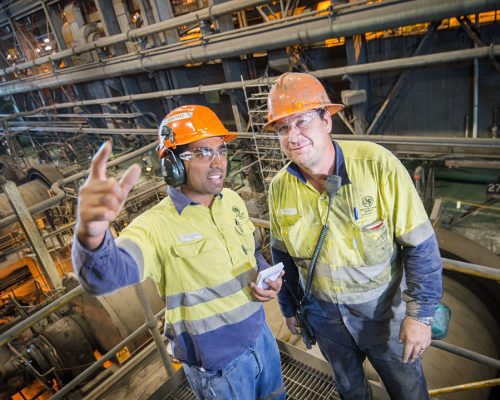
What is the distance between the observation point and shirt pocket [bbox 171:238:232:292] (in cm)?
171

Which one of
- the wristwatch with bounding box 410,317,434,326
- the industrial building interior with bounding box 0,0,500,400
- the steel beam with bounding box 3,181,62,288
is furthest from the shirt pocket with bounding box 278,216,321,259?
the steel beam with bounding box 3,181,62,288

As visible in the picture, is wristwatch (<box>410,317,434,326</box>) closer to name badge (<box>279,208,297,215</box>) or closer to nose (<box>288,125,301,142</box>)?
name badge (<box>279,208,297,215</box>)

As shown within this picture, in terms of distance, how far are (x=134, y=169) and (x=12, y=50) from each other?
2490 cm

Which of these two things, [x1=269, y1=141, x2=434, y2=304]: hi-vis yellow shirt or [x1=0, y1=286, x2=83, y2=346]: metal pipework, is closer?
[x1=269, y1=141, x2=434, y2=304]: hi-vis yellow shirt

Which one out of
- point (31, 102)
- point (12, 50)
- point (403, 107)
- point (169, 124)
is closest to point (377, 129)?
point (403, 107)

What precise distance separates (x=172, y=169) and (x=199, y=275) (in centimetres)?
58

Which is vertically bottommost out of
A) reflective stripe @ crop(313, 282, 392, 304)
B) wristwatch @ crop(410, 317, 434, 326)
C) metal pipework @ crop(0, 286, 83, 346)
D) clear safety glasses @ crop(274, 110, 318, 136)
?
wristwatch @ crop(410, 317, 434, 326)

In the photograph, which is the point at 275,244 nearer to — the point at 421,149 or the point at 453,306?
the point at 453,306

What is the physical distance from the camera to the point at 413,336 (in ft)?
5.56

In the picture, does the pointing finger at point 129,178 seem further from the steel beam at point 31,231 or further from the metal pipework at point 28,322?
the steel beam at point 31,231

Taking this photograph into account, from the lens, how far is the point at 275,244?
2.22 meters

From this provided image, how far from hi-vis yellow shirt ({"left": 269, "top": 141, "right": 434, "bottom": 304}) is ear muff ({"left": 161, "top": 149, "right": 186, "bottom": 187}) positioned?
0.62 metres

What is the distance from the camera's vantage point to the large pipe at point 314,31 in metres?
5.22

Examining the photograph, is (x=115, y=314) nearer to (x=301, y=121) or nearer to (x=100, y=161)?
(x=301, y=121)
